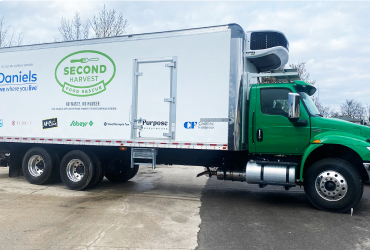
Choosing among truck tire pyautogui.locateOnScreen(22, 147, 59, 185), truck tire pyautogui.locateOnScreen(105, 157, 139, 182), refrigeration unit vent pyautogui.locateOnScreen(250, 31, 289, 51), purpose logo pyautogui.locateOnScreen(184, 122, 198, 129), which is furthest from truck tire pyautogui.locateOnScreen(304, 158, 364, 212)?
truck tire pyautogui.locateOnScreen(22, 147, 59, 185)

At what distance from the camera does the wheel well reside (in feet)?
22.2

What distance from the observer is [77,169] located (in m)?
8.75

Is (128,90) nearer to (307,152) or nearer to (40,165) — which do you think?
(40,165)

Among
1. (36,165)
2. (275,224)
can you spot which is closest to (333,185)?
(275,224)

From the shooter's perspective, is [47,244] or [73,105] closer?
[47,244]

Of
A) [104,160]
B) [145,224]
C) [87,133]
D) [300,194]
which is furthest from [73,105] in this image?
[300,194]

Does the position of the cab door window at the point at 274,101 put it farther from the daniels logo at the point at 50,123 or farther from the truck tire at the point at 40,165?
the truck tire at the point at 40,165

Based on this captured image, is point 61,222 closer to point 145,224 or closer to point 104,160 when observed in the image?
point 145,224

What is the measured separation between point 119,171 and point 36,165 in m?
2.34

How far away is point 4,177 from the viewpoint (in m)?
10.9

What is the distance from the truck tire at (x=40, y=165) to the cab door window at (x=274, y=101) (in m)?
5.84

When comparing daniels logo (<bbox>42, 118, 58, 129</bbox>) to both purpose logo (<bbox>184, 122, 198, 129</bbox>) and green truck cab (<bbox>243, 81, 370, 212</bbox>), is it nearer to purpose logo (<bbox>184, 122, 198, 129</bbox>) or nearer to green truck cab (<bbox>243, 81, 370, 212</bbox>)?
purpose logo (<bbox>184, 122, 198, 129</bbox>)

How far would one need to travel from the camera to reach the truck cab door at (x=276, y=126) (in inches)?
274

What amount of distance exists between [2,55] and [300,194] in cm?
933
